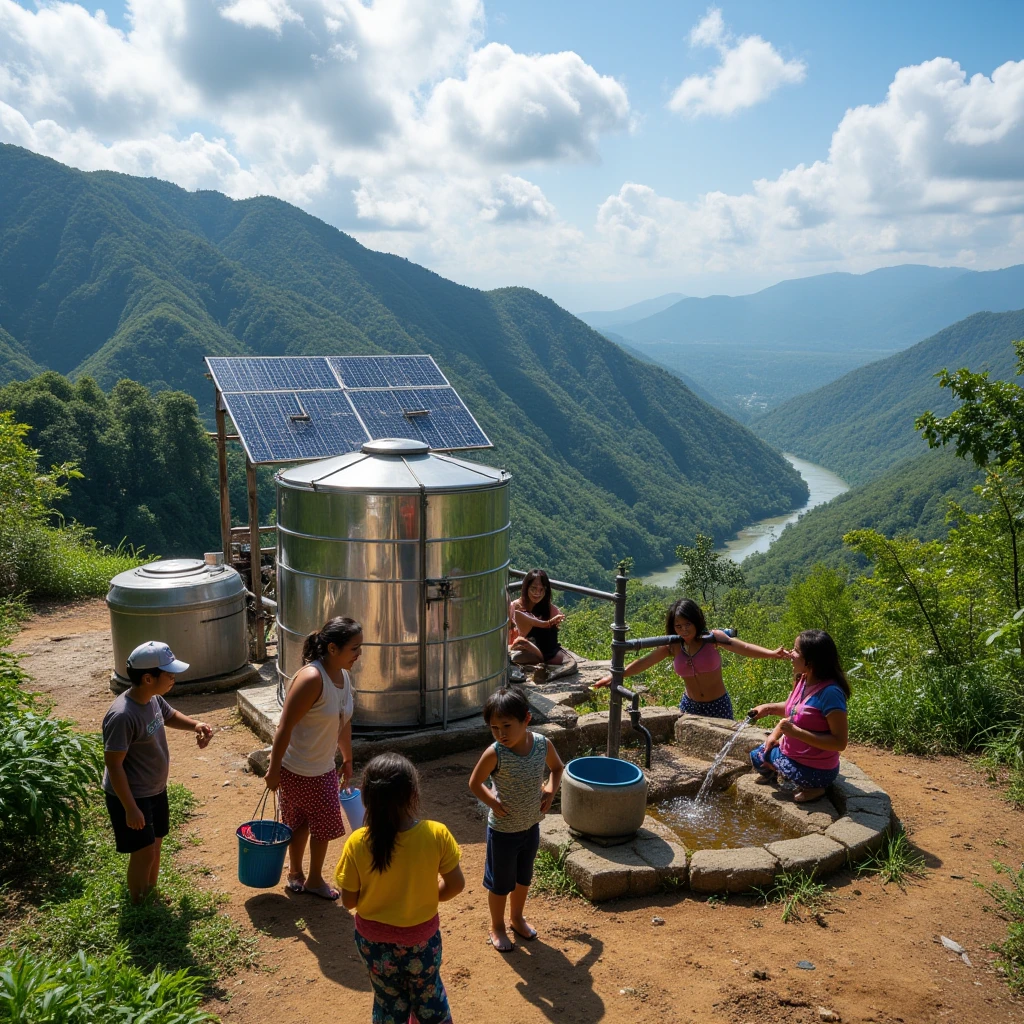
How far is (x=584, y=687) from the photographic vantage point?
8.73m

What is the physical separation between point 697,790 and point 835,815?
112 centimetres

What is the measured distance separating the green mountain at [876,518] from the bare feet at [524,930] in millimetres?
49112

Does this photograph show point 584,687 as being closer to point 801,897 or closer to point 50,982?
point 801,897

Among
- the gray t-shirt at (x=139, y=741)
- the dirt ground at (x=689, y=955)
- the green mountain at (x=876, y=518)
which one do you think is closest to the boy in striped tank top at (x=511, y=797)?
the dirt ground at (x=689, y=955)

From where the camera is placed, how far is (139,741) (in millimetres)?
4562

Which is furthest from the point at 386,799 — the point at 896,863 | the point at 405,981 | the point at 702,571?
the point at 702,571

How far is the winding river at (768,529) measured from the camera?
265ft

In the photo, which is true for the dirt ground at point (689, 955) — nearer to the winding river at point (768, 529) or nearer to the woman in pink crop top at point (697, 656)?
the woman in pink crop top at point (697, 656)

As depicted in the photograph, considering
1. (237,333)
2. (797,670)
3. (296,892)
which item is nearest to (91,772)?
(296,892)

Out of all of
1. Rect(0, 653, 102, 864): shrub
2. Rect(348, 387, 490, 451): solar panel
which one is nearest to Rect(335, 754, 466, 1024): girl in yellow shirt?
Rect(0, 653, 102, 864): shrub

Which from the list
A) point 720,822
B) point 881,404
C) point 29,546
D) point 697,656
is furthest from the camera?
point 881,404

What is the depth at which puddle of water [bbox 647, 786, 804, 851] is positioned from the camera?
18.9ft

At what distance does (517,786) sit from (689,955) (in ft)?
4.10

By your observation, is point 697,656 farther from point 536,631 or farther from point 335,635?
point 335,635
